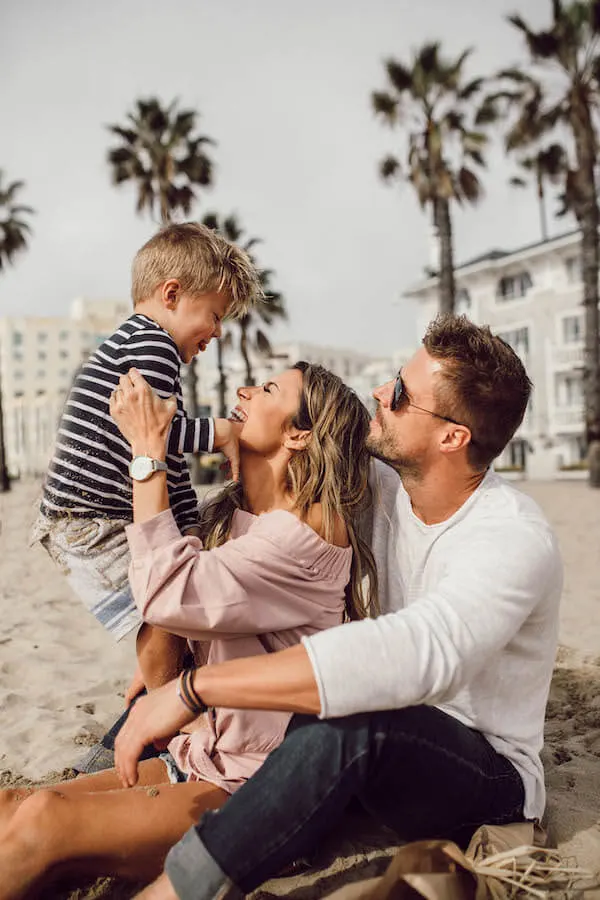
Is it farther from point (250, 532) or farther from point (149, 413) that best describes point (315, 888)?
point (149, 413)

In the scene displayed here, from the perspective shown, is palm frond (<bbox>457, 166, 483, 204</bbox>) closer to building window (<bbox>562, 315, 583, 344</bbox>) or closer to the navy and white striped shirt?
building window (<bbox>562, 315, 583, 344</bbox>)

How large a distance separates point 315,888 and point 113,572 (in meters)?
1.23

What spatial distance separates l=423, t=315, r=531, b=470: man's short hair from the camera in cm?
258

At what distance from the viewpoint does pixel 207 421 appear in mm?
2818

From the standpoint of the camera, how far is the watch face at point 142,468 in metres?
2.47

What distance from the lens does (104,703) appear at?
450 cm

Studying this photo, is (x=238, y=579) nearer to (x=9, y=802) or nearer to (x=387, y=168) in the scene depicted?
(x=9, y=802)

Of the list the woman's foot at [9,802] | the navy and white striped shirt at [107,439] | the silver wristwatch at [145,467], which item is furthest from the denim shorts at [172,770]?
the silver wristwatch at [145,467]

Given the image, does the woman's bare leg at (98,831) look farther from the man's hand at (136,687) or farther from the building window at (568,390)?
the building window at (568,390)

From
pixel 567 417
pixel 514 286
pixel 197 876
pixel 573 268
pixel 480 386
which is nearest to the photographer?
pixel 197 876

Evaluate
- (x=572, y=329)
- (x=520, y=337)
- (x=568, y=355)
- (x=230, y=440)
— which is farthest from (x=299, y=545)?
(x=520, y=337)

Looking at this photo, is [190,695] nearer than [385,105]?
Yes

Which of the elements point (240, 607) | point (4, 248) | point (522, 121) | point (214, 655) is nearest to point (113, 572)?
point (214, 655)

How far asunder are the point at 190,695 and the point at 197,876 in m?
0.43
